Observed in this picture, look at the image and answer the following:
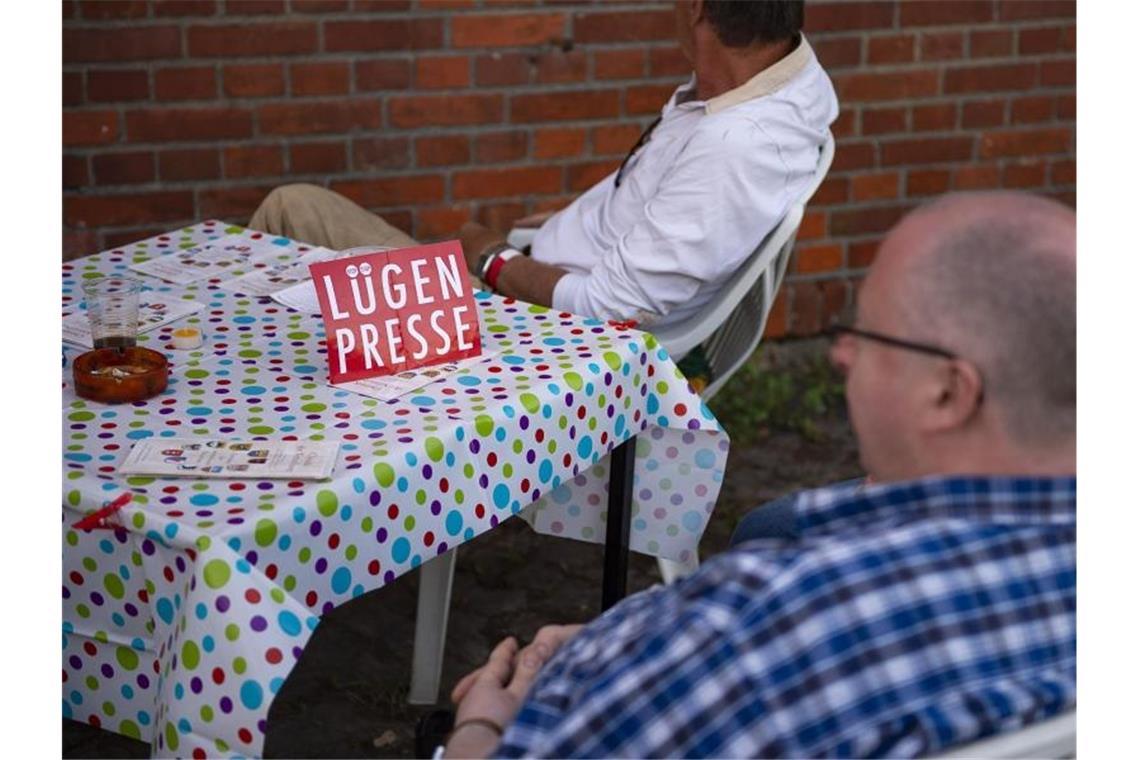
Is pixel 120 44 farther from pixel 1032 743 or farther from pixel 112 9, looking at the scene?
pixel 1032 743

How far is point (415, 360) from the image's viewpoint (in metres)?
2.32

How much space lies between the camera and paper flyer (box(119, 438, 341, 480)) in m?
1.95

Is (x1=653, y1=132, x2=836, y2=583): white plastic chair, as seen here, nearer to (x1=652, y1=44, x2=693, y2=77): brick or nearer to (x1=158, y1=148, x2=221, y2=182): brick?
(x1=652, y1=44, x2=693, y2=77): brick

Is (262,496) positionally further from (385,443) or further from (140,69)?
(140,69)

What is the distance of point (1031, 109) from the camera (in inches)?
191

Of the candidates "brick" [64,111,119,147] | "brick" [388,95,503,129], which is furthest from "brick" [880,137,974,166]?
"brick" [64,111,119,147]

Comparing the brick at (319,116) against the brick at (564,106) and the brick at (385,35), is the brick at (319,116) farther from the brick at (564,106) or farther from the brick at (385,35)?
the brick at (564,106)

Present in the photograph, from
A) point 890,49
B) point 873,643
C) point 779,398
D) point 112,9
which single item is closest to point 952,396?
point 873,643

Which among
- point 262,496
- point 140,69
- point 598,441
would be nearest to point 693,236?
point 598,441

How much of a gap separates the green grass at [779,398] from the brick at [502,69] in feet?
3.34

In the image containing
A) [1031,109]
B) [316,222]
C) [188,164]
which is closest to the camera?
[316,222]

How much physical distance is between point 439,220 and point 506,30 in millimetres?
517

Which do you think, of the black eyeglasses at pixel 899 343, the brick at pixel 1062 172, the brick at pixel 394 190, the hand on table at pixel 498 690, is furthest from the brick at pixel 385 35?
the black eyeglasses at pixel 899 343
